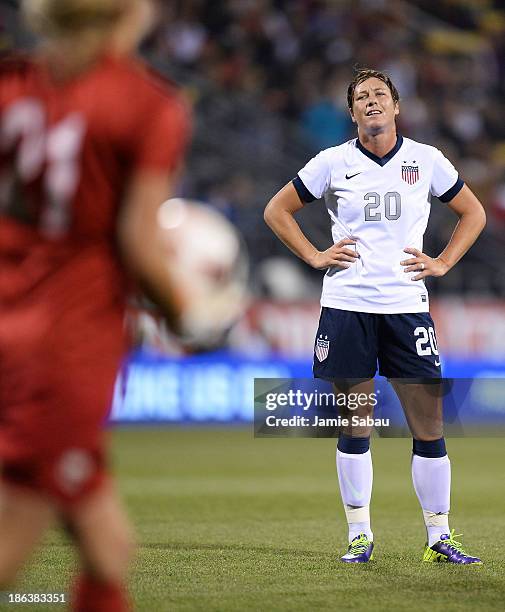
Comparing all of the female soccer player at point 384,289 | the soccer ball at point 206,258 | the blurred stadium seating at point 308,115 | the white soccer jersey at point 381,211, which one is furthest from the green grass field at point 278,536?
the blurred stadium seating at point 308,115

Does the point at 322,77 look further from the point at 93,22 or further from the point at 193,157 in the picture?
the point at 93,22

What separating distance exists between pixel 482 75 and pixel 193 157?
19.8ft

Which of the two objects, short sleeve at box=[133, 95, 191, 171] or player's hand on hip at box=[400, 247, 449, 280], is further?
player's hand on hip at box=[400, 247, 449, 280]

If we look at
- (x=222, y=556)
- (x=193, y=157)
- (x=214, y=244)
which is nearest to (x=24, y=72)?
(x=214, y=244)

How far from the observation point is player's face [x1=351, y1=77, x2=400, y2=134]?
20.1ft

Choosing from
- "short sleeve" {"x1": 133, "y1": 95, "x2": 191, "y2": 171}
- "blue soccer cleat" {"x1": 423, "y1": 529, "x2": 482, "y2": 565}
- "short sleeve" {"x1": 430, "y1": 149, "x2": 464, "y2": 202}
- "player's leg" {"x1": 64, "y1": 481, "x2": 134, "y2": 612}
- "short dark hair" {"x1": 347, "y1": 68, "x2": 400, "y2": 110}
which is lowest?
"blue soccer cleat" {"x1": 423, "y1": 529, "x2": 482, "y2": 565}

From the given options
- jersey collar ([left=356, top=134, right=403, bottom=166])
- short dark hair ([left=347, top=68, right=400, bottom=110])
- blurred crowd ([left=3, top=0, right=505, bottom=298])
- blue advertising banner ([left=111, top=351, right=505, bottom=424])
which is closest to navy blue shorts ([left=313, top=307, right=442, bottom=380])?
jersey collar ([left=356, top=134, right=403, bottom=166])

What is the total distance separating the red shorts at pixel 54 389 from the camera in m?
2.78

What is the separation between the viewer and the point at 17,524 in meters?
2.80

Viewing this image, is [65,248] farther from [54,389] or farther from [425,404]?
[425,404]

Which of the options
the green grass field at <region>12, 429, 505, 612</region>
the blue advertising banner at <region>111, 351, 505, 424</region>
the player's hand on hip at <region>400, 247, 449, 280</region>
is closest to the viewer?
the green grass field at <region>12, 429, 505, 612</region>

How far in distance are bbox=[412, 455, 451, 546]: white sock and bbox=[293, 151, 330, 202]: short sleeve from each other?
1.48 m

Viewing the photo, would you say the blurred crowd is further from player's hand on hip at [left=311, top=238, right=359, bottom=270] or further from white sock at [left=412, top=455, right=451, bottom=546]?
white sock at [left=412, top=455, right=451, bottom=546]

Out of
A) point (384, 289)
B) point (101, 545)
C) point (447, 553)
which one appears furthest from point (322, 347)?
point (101, 545)
